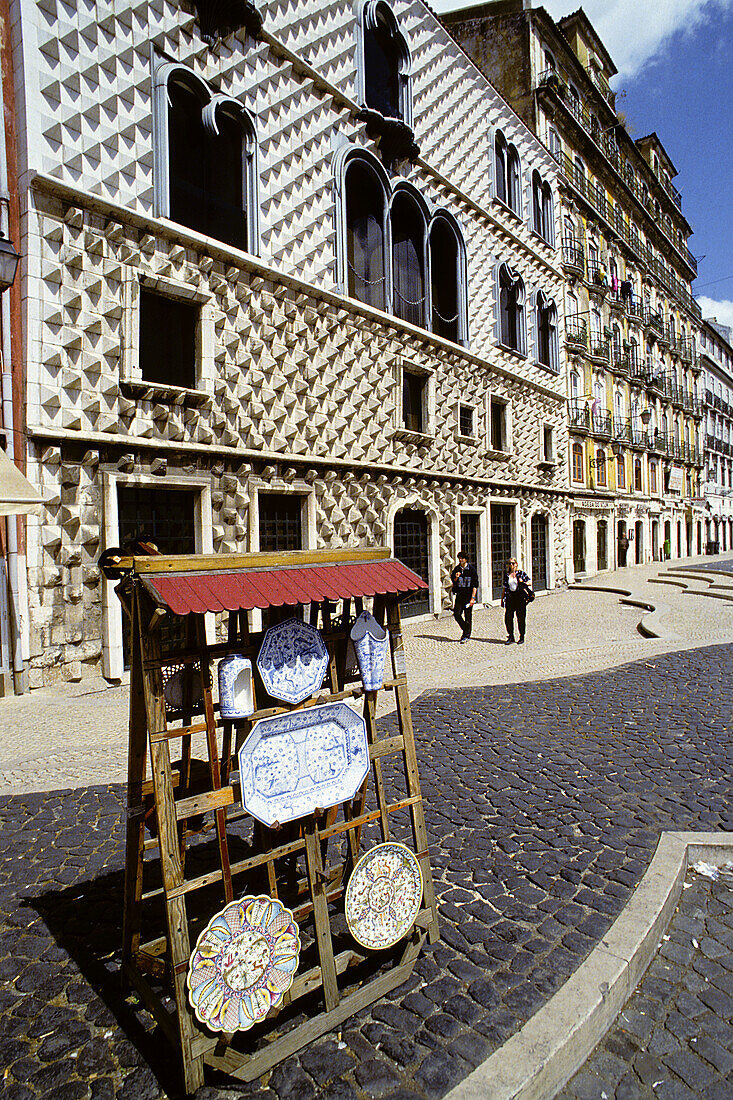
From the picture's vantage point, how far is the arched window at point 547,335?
79.8 ft

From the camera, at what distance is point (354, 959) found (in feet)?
9.34

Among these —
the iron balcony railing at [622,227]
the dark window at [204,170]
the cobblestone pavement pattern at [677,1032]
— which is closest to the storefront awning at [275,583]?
the cobblestone pavement pattern at [677,1032]

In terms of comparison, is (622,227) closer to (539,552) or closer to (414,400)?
(539,552)

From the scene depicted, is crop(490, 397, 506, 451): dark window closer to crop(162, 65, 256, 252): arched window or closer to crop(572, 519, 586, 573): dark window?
crop(572, 519, 586, 573): dark window

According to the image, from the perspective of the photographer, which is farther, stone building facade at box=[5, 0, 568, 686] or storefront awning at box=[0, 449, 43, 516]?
stone building facade at box=[5, 0, 568, 686]

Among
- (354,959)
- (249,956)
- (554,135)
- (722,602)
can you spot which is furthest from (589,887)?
(554,135)

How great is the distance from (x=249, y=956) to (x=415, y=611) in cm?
1422

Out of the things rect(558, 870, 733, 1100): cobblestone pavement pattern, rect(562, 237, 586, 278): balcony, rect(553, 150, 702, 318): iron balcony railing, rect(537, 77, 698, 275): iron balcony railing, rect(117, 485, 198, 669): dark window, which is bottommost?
rect(558, 870, 733, 1100): cobblestone pavement pattern

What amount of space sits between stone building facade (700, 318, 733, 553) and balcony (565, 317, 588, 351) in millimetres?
26421

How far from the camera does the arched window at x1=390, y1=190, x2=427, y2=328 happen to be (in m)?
16.4

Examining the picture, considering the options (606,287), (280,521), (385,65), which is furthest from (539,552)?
(385,65)

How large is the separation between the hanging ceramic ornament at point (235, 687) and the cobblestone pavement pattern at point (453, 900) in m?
1.38

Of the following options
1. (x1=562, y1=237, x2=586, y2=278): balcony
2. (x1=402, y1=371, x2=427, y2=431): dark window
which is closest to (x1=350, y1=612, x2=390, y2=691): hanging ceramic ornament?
(x1=402, y1=371, x2=427, y2=431): dark window

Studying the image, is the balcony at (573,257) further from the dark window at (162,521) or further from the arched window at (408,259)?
the dark window at (162,521)
